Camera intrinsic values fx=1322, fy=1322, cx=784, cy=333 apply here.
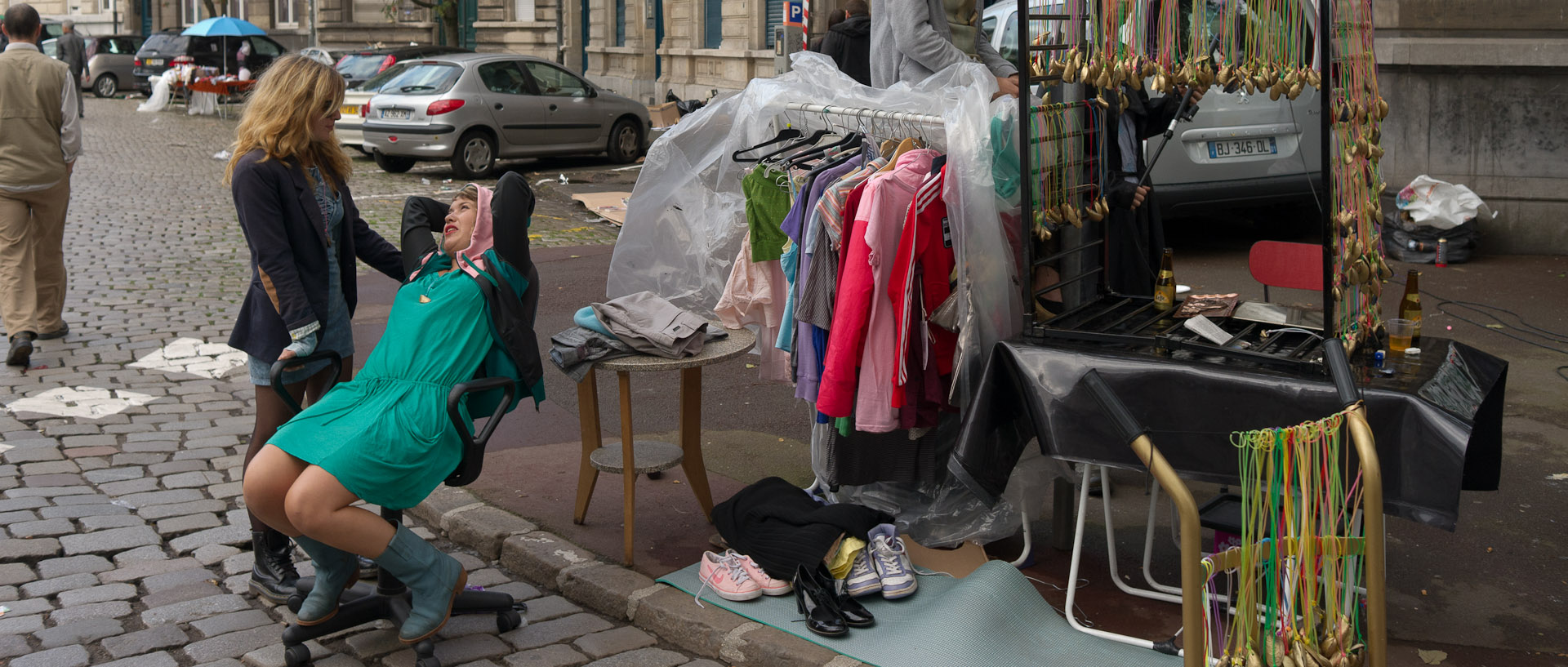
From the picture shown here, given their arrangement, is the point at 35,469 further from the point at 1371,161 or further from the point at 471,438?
the point at 1371,161

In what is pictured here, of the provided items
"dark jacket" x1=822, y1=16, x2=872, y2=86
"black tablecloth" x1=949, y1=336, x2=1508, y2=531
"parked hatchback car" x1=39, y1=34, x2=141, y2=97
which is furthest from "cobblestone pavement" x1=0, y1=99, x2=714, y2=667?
"parked hatchback car" x1=39, y1=34, x2=141, y2=97

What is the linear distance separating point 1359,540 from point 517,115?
1433cm

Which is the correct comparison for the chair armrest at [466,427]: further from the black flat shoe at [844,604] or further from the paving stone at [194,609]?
the black flat shoe at [844,604]

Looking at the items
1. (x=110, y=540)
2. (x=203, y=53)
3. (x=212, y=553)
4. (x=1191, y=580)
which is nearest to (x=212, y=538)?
(x=212, y=553)

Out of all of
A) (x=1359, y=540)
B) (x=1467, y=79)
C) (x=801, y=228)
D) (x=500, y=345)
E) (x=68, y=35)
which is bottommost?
(x=1359, y=540)

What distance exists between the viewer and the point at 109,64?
32344mm

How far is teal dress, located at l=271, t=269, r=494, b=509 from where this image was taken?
3.74m

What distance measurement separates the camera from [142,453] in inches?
232

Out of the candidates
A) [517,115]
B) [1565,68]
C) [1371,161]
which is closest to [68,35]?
[517,115]

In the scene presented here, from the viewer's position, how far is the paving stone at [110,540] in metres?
4.79

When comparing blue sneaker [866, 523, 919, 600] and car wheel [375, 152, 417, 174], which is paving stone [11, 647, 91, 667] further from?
car wheel [375, 152, 417, 174]

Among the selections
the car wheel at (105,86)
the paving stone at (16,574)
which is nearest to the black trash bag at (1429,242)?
the paving stone at (16,574)

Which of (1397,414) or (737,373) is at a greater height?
(1397,414)

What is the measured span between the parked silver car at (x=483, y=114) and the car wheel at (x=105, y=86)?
19.9m
